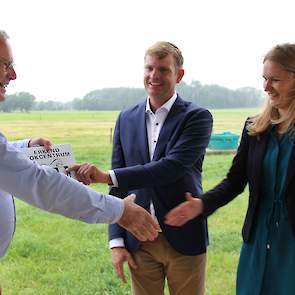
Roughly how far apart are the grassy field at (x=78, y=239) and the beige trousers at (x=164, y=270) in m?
0.75

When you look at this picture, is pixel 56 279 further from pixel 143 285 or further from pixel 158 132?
pixel 158 132

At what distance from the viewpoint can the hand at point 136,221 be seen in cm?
155

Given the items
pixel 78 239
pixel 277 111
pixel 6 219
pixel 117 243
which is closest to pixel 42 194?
pixel 6 219

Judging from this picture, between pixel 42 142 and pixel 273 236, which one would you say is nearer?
pixel 273 236

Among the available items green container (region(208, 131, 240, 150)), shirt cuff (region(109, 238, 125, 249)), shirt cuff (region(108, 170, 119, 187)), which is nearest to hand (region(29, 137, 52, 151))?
shirt cuff (region(108, 170, 119, 187))

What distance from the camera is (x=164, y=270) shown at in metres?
1.94

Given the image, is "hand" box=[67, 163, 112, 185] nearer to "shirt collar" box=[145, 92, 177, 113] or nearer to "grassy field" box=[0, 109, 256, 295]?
"shirt collar" box=[145, 92, 177, 113]

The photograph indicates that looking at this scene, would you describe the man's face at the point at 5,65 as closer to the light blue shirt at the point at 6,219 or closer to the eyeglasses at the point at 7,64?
the eyeglasses at the point at 7,64

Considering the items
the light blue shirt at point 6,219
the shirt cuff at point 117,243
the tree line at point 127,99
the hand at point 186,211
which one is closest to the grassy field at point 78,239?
the tree line at point 127,99

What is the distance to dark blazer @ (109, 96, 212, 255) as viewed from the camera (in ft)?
5.73

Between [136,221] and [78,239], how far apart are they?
1.63 meters

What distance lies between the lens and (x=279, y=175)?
1.53m

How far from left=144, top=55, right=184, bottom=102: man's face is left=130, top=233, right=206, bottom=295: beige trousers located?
580 mm

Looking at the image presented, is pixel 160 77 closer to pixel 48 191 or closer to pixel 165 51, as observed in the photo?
pixel 165 51
